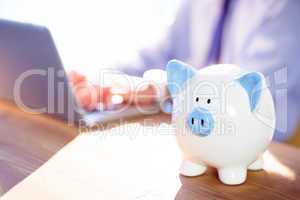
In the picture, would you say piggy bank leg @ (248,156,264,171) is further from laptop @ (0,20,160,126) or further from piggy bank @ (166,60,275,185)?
laptop @ (0,20,160,126)

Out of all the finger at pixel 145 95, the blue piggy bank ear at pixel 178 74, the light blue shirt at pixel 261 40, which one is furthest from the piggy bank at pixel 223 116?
the finger at pixel 145 95

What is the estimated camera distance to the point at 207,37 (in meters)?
0.84

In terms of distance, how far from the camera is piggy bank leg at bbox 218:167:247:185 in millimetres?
608

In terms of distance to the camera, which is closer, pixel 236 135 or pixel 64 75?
pixel 236 135

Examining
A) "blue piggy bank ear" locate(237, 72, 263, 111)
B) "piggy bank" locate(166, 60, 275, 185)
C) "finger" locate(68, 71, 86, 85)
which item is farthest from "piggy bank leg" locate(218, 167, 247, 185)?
"finger" locate(68, 71, 86, 85)

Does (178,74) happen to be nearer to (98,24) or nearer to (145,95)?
(145,95)

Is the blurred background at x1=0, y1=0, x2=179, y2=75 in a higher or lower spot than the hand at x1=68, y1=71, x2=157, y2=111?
Answer: higher

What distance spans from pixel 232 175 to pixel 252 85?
0.15 metres

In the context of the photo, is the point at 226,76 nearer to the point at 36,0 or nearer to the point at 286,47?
the point at 286,47

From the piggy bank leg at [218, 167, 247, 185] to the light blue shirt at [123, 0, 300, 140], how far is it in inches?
8.4

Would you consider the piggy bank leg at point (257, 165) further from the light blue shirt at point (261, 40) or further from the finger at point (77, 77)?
the finger at point (77, 77)

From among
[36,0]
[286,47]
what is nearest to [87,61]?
[36,0]

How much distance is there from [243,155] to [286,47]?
263 millimetres

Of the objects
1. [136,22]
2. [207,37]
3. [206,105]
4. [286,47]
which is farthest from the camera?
[136,22]
